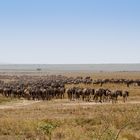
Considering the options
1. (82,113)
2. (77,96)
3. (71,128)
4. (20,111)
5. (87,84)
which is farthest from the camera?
(87,84)

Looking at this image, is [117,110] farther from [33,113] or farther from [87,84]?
[87,84]

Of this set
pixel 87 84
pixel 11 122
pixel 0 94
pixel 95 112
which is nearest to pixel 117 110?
pixel 95 112

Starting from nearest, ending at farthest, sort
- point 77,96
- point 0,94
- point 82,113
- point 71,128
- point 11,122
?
point 71,128 < point 11,122 < point 82,113 < point 77,96 < point 0,94

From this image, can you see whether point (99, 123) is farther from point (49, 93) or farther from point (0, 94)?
point (0, 94)

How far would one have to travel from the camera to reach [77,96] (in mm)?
46625

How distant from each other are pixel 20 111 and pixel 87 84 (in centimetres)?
3285

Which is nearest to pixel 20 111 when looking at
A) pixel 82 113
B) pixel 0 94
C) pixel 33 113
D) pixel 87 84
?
pixel 33 113

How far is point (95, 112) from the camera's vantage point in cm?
3238

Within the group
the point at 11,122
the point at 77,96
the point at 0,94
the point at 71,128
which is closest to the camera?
the point at 71,128

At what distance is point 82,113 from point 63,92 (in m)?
17.4

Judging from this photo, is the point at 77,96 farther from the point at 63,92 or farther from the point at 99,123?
the point at 99,123

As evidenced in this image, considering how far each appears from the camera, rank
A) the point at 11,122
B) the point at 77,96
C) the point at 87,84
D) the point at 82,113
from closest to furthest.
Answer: the point at 11,122 < the point at 82,113 < the point at 77,96 < the point at 87,84

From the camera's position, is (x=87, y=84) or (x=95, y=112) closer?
(x=95, y=112)

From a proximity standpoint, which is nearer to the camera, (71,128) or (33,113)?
(71,128)
